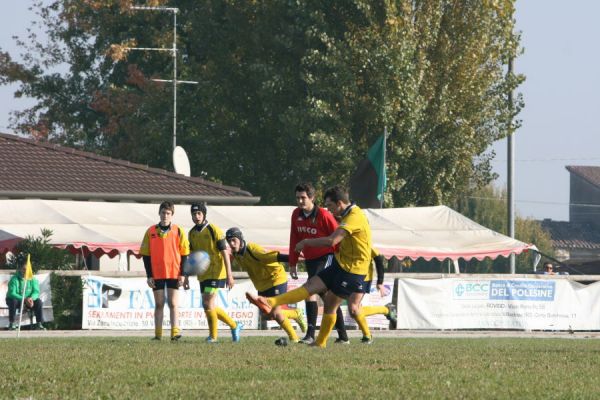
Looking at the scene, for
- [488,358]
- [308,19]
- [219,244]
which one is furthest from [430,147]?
[488,358]

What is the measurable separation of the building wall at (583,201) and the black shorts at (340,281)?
119 m

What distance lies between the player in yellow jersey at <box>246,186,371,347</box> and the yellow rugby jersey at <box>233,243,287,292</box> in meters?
2.08

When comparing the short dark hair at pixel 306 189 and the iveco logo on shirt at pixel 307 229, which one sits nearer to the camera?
the short dark hair at pixel 306 189

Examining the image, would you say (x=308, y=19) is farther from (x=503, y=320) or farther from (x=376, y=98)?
(x=503, y=320)

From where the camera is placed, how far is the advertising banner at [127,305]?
27688mm

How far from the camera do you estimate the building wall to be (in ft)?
438

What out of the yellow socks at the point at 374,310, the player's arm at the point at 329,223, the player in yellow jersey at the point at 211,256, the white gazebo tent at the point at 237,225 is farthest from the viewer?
the white gazebo tent at the point at 237,225

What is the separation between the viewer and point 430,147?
1975 inches

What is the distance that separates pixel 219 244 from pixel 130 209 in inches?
721

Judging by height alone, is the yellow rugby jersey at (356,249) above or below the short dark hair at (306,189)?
below

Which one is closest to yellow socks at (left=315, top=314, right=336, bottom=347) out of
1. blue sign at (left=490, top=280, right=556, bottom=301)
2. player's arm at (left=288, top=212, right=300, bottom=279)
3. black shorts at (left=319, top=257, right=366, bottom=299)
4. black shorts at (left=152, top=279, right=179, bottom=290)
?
black shorts at (left=319, top=257, right=366, bottom=299)

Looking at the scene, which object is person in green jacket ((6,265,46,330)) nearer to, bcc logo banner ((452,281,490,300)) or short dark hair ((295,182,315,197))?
bcc logo banner ((452,281,490,300))

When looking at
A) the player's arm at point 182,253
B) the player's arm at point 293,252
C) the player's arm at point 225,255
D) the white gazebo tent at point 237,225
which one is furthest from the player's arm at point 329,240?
the white gazebo tent at point 237,225

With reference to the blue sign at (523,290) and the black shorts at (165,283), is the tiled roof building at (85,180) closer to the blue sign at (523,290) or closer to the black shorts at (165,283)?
the blue sign at (523,290)
